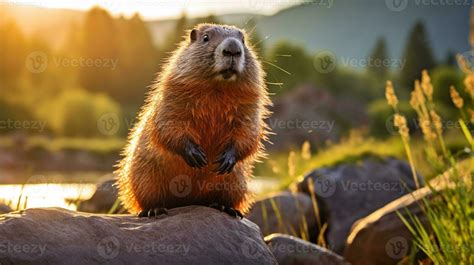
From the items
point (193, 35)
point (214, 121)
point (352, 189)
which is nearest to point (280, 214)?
point (352, 189)

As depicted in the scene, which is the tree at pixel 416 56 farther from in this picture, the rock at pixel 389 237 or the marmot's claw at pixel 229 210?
the marmot's claw at pixel 229 210

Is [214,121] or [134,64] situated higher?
[214,121]

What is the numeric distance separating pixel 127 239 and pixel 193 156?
3.72 feet

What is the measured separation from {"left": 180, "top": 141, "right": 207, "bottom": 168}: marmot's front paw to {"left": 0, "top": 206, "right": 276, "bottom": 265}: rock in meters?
0.51

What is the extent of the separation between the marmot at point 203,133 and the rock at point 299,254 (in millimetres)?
1007

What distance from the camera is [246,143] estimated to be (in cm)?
695

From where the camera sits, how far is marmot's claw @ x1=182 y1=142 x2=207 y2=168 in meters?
6.55

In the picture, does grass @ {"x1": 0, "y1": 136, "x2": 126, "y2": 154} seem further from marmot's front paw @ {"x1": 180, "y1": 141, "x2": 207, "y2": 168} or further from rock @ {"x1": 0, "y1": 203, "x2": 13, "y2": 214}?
marmot's front paw @ {"x1": 180, "y1": 141, "x2": 207, "y2": 168}

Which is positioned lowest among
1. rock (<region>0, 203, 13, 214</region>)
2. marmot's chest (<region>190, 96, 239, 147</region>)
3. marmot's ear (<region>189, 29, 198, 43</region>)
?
rock (<region>0, 203, 13, 214</region>)

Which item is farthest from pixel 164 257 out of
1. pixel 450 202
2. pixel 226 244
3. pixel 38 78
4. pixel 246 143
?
pixel 38 78

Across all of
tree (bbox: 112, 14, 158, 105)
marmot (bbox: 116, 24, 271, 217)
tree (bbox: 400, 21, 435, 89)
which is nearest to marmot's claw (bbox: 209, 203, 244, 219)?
marmot (bbox: 116, 24, 271, 217)

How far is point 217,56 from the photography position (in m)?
6.76

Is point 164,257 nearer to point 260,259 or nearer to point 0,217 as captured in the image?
point 260,259

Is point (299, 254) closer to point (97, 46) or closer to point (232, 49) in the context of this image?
point (232, 49)
